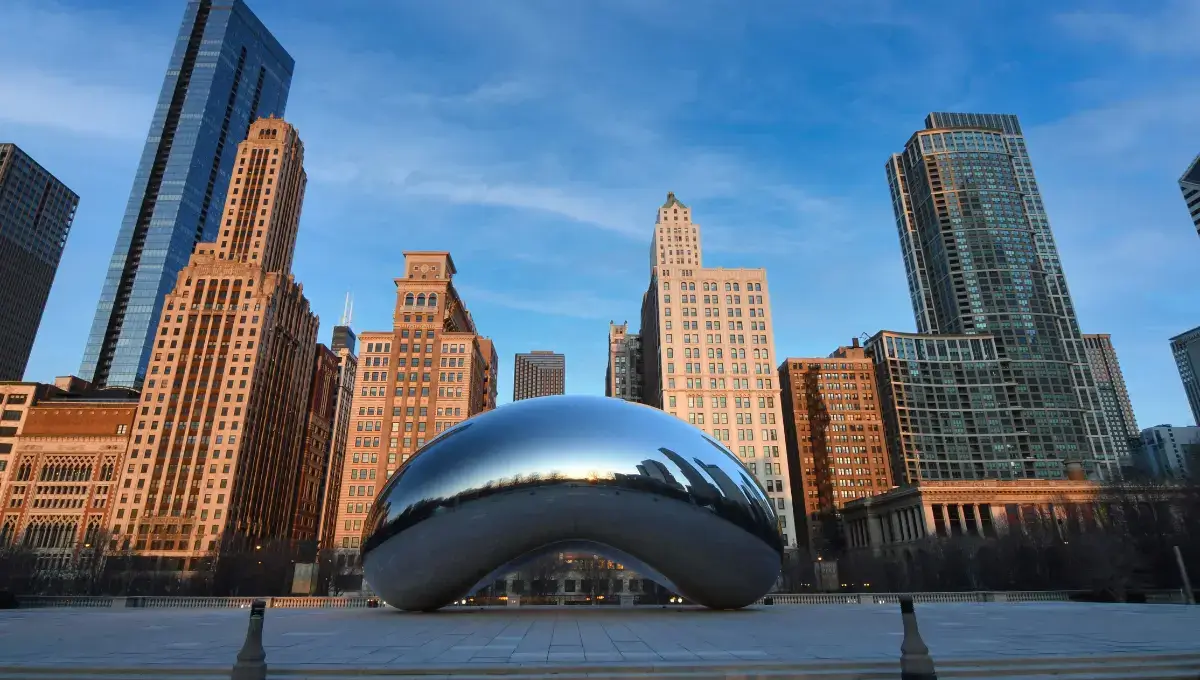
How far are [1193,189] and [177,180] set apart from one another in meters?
254

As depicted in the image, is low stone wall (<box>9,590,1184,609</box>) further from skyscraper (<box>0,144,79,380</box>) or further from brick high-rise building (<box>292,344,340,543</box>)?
skyscraper (<box>0,144,79,380</box>)

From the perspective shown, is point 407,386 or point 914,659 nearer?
point 914,659

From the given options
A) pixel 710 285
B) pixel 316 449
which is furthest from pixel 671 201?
pixel 316 449

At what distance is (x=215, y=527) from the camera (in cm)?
10475

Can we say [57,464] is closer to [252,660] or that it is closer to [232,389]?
[232,389]

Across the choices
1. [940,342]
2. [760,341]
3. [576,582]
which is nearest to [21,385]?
[576,582]

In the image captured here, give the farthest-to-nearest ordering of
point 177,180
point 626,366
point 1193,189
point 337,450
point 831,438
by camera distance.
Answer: point 337,450 < point 177,180 < point 626,366 < point 831,438 < point 1193,189

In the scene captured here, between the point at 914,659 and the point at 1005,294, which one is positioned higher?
the point at 1005,294

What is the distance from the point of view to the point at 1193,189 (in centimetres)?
14138

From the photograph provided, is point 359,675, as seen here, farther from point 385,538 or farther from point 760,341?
point 760,341

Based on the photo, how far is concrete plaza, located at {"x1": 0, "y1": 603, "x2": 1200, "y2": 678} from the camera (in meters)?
9.43

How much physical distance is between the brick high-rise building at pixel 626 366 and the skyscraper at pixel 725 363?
135 feet

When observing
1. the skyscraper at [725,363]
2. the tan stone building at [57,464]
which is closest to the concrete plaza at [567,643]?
the skyscraper at [725,363]

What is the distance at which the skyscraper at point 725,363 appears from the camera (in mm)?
97438
